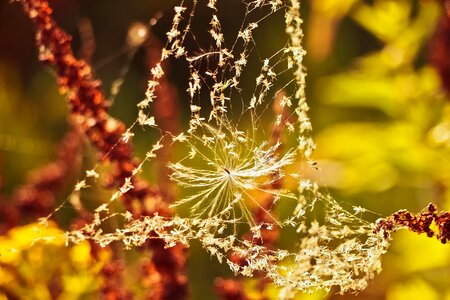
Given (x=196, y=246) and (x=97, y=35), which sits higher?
(x=97, y=35)

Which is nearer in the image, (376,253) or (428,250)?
(376,253)

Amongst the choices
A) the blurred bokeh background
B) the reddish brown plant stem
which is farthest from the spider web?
the blurred bokeh background

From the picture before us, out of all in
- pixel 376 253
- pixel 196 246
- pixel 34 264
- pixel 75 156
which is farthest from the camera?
pixel 196 246

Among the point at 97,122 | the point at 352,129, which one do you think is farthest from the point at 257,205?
the point at 352,129

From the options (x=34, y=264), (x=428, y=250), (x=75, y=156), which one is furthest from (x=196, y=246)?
(x=34, y=264)

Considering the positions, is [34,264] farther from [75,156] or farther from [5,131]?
[5,131]

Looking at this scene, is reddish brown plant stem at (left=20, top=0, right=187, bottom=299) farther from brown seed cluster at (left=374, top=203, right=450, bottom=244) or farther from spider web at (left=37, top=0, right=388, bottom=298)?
brown seed cluster at (left=374, top=203, right=450, bottom=244)

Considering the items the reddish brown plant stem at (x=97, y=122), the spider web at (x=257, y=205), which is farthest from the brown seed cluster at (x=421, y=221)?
the reddish brown plant stem at (x=97, y=122)
